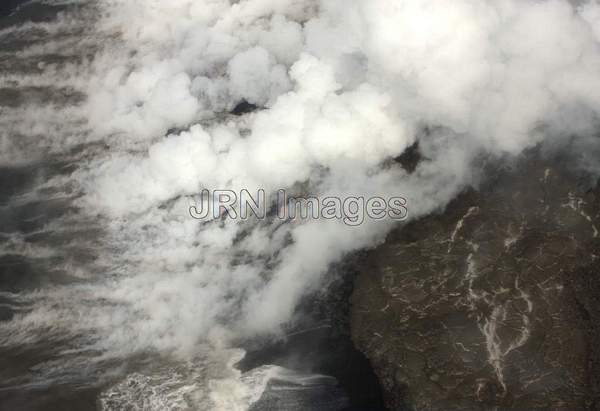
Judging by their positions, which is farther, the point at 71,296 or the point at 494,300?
the point at 71,296

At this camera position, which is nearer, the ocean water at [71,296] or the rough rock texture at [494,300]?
the rough rock texture at [494,300]

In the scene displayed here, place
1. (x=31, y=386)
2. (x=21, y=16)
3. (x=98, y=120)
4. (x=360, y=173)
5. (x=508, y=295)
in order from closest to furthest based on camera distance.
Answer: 1. (x=31, y=386)
2. (x=508, y=295)
3. (x=360, y=173)
4. (x=98, y=120)
5. (x=21, y=16)

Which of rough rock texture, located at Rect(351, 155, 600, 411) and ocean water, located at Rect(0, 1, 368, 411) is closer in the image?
rough rock texture, located at Rect(351, 155, 600, 411)

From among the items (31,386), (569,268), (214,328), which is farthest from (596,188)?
(31,386)

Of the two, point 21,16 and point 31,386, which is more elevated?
point 21,16

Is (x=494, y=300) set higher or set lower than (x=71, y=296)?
lower

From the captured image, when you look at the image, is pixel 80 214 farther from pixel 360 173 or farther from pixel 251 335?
pixel 360 173

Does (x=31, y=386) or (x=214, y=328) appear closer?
Result: (x=31, y=386)

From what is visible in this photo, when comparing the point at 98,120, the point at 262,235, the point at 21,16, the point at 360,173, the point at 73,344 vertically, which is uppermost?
the point at 21,16
